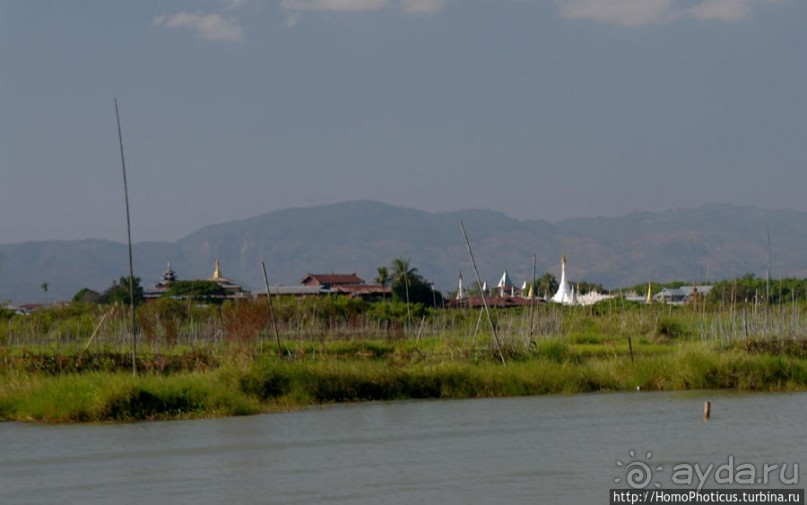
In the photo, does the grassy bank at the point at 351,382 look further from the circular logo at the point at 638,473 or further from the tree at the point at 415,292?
the tree at the point at 415,292

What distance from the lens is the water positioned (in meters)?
11.0

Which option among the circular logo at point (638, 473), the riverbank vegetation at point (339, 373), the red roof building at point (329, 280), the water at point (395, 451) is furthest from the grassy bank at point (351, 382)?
the red roof building at point (329, 280)

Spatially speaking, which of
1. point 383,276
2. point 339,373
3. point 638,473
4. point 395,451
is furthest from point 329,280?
point 638,473

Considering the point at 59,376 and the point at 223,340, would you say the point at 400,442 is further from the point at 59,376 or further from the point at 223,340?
the point at 223,340

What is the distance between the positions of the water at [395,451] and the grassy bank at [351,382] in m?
0.35

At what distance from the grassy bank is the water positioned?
1.15ft

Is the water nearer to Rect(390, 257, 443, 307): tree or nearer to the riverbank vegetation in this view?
the riverbank vegetation

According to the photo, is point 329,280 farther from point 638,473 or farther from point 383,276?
point 638,473

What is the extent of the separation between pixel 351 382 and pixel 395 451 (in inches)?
168

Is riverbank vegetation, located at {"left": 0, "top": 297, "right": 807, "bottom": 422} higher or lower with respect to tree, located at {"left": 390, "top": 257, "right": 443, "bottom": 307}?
lower

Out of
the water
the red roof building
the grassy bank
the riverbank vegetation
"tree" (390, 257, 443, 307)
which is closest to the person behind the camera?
the water

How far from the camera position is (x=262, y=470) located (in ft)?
39.6

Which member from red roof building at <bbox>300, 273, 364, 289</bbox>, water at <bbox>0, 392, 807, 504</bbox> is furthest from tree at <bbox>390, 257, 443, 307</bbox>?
water at <bbox>0, 392, 807, 504</bbox>

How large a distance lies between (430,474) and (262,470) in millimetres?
1820
